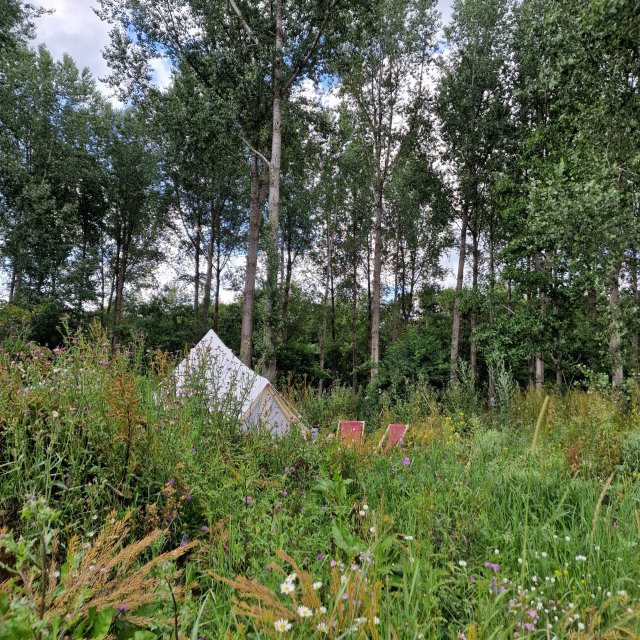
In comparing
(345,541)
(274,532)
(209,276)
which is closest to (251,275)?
(209,276)

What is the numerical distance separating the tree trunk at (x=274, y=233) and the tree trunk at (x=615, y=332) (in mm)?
6886

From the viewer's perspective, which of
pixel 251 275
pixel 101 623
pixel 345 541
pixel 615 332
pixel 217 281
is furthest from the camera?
pixel 217 281

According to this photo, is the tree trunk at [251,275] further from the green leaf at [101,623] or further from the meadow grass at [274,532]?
the green leaf at [101,623]

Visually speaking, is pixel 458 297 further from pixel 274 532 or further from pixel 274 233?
pixel 274 532

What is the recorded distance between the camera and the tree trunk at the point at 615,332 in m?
6.33

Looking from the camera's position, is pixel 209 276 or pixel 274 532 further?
pixel 209 276

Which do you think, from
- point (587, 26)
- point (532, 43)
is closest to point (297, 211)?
point (532, 43)

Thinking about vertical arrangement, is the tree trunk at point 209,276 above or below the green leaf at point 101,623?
above

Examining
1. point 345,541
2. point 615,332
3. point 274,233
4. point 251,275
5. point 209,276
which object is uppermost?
point 209,276

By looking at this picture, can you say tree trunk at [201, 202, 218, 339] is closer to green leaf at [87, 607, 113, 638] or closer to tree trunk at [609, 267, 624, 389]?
tree trunk at [609, 267, 624, 389]

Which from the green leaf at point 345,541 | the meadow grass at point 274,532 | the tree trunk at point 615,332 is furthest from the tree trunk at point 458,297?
the green leaf at point 345,541

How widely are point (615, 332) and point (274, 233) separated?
7571 millimetres

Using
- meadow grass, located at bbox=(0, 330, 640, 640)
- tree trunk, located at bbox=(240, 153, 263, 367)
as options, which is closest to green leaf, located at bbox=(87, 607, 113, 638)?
meadow grass, located at bbox=(0, 330, 640, 640)

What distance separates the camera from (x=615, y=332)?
6395mm
